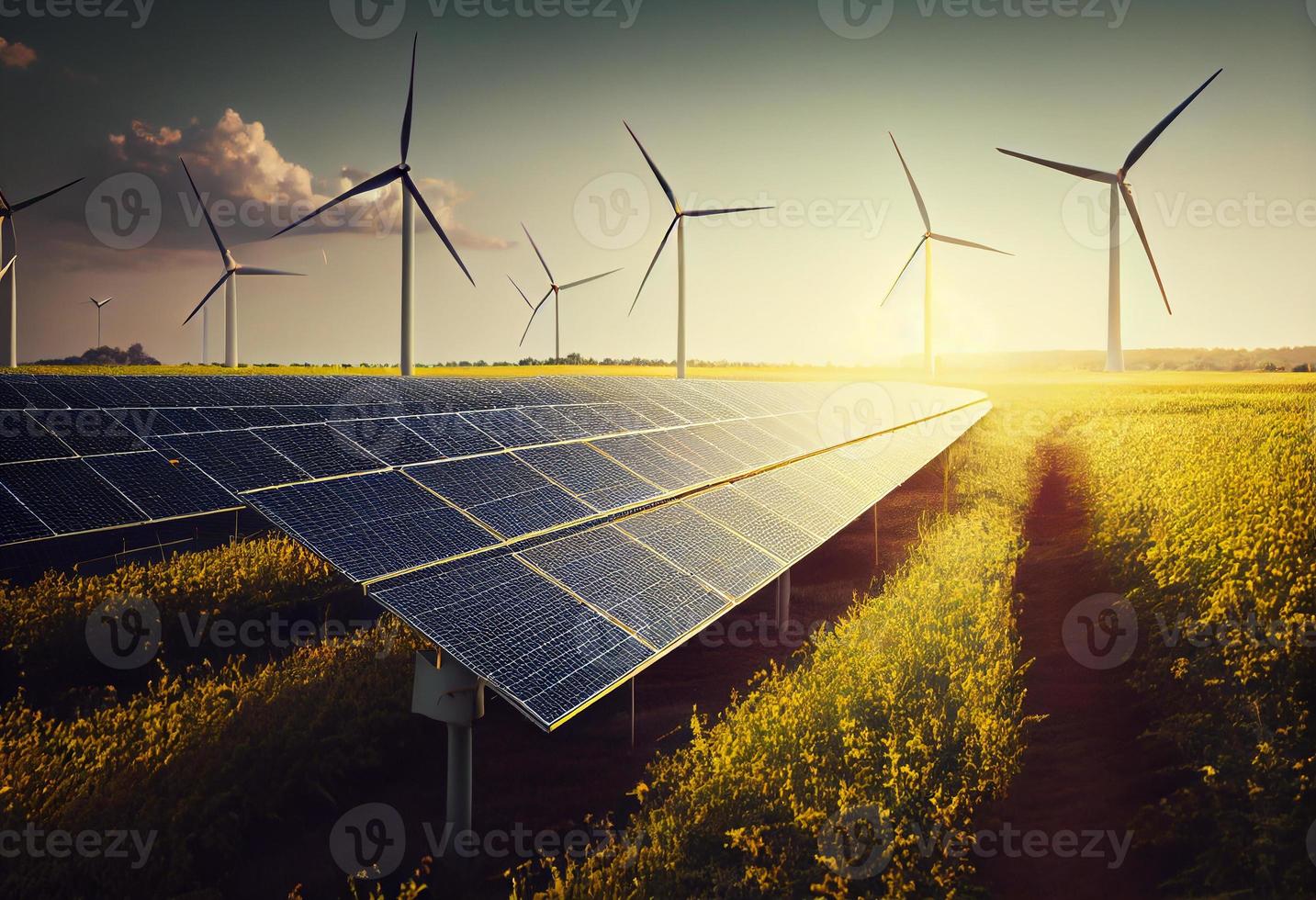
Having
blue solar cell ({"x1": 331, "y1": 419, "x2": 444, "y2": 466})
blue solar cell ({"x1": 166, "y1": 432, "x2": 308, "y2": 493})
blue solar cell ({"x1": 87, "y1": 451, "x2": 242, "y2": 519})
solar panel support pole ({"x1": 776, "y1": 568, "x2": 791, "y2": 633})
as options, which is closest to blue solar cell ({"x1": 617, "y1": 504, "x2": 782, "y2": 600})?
blue solar cell ({"x1": 331, "y1": 419, "x2": 444, "y2": 466})

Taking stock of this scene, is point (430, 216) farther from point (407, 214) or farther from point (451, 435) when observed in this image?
point (451, 435)

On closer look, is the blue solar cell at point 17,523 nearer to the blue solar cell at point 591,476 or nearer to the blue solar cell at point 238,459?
the blue solar cell at point 238,459

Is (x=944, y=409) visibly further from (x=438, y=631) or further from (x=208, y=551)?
(x=438, y=631)

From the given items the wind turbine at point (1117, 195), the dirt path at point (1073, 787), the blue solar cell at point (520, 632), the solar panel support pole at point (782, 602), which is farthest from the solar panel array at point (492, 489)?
the wind turbine at point (1117, 195)

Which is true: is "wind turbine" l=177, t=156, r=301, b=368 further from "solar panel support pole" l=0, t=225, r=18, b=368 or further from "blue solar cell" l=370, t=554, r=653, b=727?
"blue solar cell" l=370, t=554, r=653, b=727

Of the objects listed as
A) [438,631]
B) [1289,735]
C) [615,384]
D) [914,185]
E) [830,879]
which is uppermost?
[914,185]

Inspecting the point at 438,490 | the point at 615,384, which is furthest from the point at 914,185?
the point at 438,490
